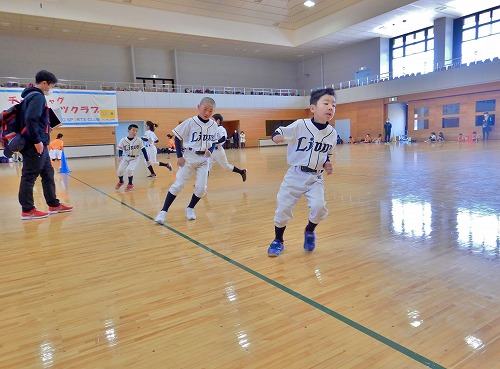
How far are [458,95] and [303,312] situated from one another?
2655 cm

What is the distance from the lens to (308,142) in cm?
304

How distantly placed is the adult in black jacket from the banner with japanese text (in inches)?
744

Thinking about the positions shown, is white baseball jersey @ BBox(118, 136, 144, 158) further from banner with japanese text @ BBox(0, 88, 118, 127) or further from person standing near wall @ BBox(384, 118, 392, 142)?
person standing near wall @ BBox(384, 118, 392, 142)

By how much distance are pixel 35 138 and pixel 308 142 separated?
3.56 metres

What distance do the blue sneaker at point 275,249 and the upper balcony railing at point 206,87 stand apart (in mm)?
23066

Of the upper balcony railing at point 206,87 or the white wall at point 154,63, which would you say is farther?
the white wall at point 154,63

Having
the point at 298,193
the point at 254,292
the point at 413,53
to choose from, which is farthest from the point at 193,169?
the point at 413,53

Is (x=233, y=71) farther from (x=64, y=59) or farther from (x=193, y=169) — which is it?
(x=193, y=169)

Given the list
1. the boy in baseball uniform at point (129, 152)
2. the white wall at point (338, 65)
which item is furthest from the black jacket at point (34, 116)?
the white wall at point (338, 65)

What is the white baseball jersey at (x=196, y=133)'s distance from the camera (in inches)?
178

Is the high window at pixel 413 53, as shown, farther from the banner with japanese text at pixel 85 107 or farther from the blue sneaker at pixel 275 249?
the blue sneaker at pixel 275 249

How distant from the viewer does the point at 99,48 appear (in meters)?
26.8

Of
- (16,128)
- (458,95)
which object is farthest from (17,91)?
(458,95)

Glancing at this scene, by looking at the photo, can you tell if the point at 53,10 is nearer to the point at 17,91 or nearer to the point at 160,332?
the point at 17,91
